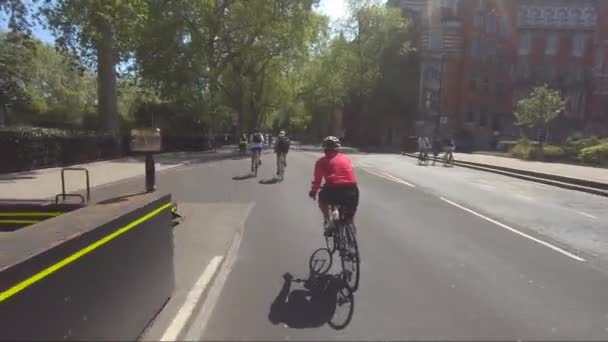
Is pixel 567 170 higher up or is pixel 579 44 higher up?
pixel 579 44

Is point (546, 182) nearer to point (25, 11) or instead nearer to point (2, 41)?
point (25, 11)

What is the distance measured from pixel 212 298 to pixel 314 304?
3.55 ft

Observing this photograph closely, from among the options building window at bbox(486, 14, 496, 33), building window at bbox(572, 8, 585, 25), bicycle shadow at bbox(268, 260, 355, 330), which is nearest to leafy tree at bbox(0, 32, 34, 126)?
bicycle shadow at bbox(268, 260, 355, 330)

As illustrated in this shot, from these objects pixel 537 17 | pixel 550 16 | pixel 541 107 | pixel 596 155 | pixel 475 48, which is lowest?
pixel 596 155

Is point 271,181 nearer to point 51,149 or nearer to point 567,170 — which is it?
point 51,149

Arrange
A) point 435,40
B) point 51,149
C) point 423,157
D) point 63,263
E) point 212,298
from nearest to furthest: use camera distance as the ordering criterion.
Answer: point 63,263 → point 212,298 → point 51,149 → point 423,157 → point 435,40

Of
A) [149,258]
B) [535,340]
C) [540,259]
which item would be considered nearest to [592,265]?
[540,259]

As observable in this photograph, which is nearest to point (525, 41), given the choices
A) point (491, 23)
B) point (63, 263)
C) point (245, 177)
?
point (491, 23)

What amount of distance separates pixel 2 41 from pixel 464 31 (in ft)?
151

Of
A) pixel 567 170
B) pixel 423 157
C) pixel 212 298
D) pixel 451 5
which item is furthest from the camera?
pixel 451 5

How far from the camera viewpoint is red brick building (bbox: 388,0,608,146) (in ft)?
195

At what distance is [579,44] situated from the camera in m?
59.9

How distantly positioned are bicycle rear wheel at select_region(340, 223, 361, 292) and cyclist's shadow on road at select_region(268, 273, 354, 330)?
126 mm

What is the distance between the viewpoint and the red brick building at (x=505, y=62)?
59.4m
